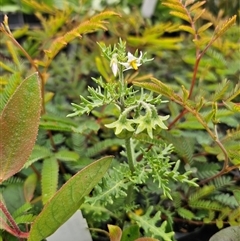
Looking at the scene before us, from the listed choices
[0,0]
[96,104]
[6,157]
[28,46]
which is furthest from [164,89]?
[0,0]

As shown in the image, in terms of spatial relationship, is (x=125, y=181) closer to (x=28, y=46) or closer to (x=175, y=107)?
(x=175, y=107)

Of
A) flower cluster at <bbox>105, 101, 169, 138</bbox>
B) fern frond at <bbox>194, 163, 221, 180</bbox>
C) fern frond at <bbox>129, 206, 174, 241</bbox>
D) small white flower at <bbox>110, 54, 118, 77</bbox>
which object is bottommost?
fern frond at <bbox>194, 163, 221, 180</bbox>

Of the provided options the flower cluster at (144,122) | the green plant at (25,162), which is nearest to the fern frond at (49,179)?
the green plant at (25,162)

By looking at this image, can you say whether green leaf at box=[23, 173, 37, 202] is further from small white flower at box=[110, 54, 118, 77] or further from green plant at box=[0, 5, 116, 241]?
small white flower at box=[110, 54, 118, 77]

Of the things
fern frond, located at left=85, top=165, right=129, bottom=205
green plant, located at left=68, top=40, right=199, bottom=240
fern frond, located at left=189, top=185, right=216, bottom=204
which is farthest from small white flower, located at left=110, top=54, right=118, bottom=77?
fern frond, located at left=189, top=185, right=216, bottom=204

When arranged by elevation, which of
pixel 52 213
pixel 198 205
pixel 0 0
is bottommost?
pixel 198 205

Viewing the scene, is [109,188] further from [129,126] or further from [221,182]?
[221,182]
